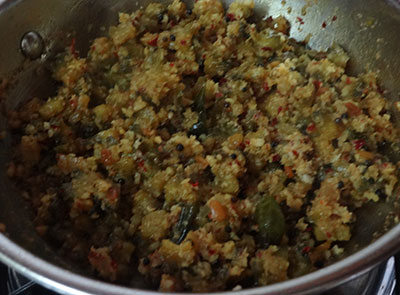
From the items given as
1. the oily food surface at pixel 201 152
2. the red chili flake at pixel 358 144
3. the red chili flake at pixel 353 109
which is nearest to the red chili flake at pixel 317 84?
the oily food surface at pixel 201 152

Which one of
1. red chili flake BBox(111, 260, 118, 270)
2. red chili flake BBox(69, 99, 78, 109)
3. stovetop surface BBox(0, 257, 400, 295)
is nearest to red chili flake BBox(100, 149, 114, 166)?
red chili flake BBox(69, 99, 78, 109)

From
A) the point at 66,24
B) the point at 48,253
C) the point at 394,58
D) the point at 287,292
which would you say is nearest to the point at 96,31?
the point at 66,24

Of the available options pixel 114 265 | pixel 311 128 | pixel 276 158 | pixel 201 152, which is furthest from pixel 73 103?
pixel 311 128

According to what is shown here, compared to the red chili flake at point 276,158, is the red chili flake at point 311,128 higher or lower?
higher

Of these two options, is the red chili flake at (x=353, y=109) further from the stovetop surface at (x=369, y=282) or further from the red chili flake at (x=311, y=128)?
the stovetop surface at (x=369, y=282)

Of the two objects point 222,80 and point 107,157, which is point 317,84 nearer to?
point 222,80

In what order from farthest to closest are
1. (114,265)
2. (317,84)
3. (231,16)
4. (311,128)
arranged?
(231,16) → (317,84) → (311,128) → (114,265)

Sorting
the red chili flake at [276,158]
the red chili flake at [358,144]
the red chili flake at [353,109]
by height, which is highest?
the red chili flake at [353,109]

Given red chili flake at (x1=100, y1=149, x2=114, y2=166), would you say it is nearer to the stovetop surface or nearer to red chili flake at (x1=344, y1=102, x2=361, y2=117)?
the stovetop surface

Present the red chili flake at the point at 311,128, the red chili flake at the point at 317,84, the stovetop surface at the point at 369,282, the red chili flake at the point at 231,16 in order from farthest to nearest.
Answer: the red chili flake at the point at 231,16 < the red chili flake at the point at 317,84 < the red chili flake at the point at 311,128 < the stovetop surface at the point at 369,282
